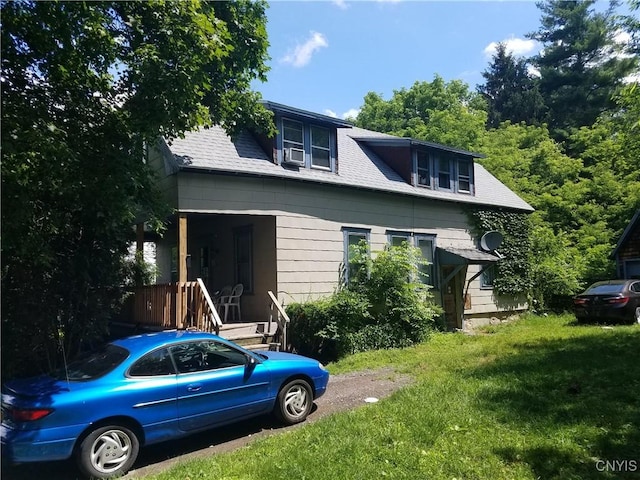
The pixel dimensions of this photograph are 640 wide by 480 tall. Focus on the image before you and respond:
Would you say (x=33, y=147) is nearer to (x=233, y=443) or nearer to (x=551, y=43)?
(x=233, y=443)

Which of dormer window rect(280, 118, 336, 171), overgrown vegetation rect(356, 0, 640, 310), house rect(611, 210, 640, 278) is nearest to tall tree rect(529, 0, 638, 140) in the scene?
overgrown vegetation rect(356, 0, 640, 310)

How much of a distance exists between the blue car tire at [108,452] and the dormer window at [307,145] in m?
9.08

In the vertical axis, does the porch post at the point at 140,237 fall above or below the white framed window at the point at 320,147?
below

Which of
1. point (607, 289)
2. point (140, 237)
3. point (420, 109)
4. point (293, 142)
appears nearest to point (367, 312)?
point (293, 142)

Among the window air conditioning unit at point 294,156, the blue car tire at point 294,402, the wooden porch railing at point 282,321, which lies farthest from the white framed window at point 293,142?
the blue car tire at point 294,402

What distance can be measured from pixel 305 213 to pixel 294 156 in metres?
1.69

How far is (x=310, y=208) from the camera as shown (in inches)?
527

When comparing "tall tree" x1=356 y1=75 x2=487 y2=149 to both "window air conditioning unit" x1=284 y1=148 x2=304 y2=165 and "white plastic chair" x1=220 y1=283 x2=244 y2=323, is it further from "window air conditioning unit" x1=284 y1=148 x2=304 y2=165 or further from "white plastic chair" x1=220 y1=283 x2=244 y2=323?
"white plastic chair" x1=220 y1=283 x2=244 y2=323

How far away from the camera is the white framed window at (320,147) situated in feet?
46.1

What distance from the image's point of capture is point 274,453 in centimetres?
547

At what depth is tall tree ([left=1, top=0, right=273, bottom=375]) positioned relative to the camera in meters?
5.99

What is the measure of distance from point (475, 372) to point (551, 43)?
40.2 m

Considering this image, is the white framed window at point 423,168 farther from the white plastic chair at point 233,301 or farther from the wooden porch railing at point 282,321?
the wooden porch railing at point 282,321
